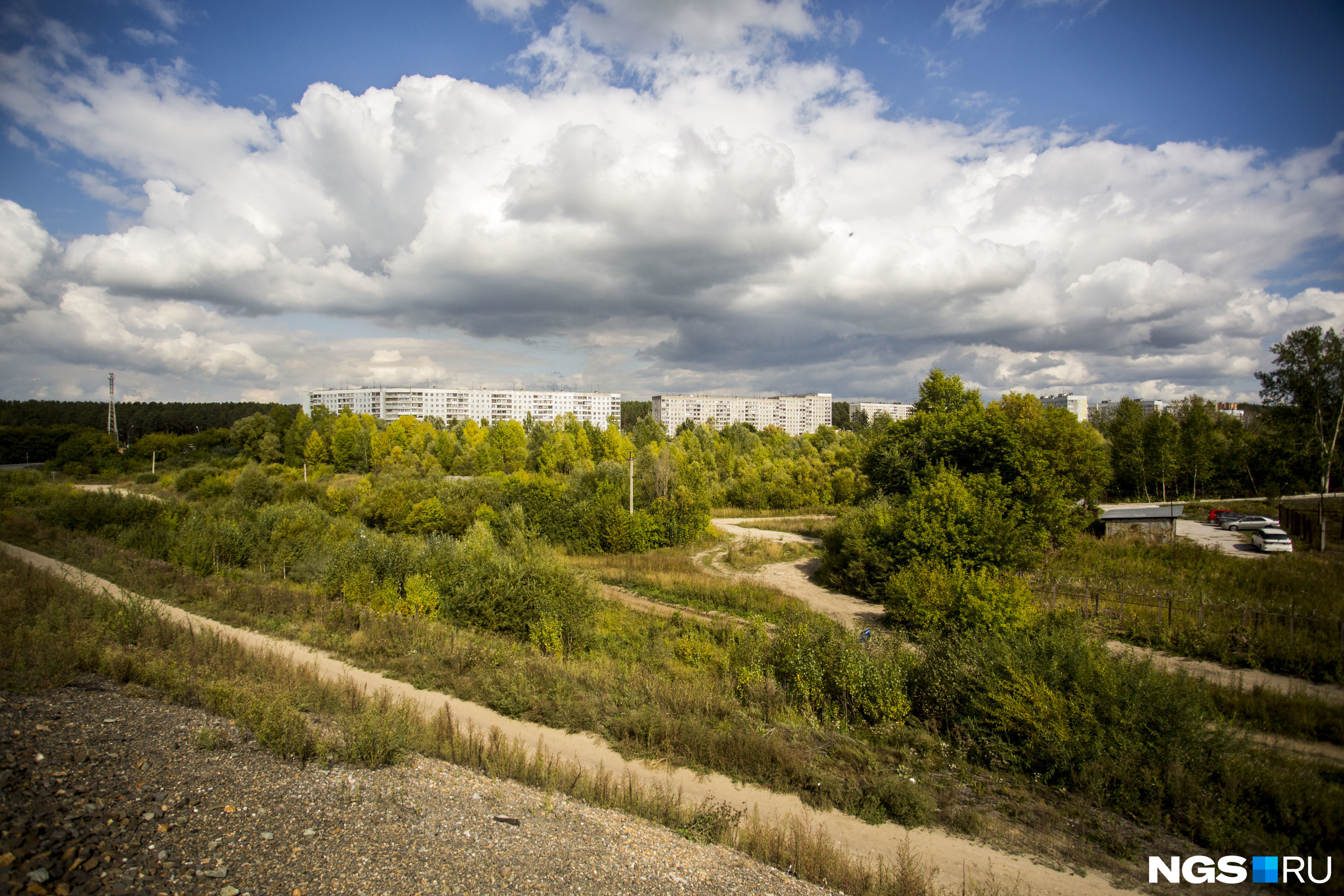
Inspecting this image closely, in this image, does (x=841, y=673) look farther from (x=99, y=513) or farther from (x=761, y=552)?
(x=99, y=513)

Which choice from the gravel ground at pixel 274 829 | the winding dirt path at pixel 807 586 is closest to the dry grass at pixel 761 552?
the winding dirt path at pixel 807 586

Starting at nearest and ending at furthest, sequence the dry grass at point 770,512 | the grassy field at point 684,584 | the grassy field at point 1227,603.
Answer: the grassy field at point 1227,603
the grassy field at point 684,584
the dry grass at point 770,512

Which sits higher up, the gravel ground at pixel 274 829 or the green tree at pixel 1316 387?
the green tree at pixel 1316 387

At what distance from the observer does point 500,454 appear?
60.4 m

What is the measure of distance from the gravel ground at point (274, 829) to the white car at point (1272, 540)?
26.9 meters

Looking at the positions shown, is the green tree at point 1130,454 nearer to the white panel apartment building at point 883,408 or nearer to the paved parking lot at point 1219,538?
the paved parking lot at point 1219,538

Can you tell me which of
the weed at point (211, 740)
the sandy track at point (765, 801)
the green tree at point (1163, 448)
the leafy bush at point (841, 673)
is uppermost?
the green tree at point (1163, 448)

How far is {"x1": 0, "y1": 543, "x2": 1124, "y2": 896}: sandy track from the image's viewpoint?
6.30m

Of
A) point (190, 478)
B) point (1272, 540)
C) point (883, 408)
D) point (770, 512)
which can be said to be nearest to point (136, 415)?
point (190, 478)

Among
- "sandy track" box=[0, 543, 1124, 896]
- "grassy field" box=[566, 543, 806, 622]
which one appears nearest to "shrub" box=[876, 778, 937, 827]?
"sandy track" box=[0, 543, 1124, 896]

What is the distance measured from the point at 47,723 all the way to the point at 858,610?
19.4 m

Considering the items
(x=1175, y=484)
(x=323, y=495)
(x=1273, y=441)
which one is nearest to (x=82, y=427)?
(x=323, y=495)

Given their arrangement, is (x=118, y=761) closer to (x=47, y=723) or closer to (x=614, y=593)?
(x=47, y=723)

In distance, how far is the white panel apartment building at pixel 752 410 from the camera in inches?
5330
